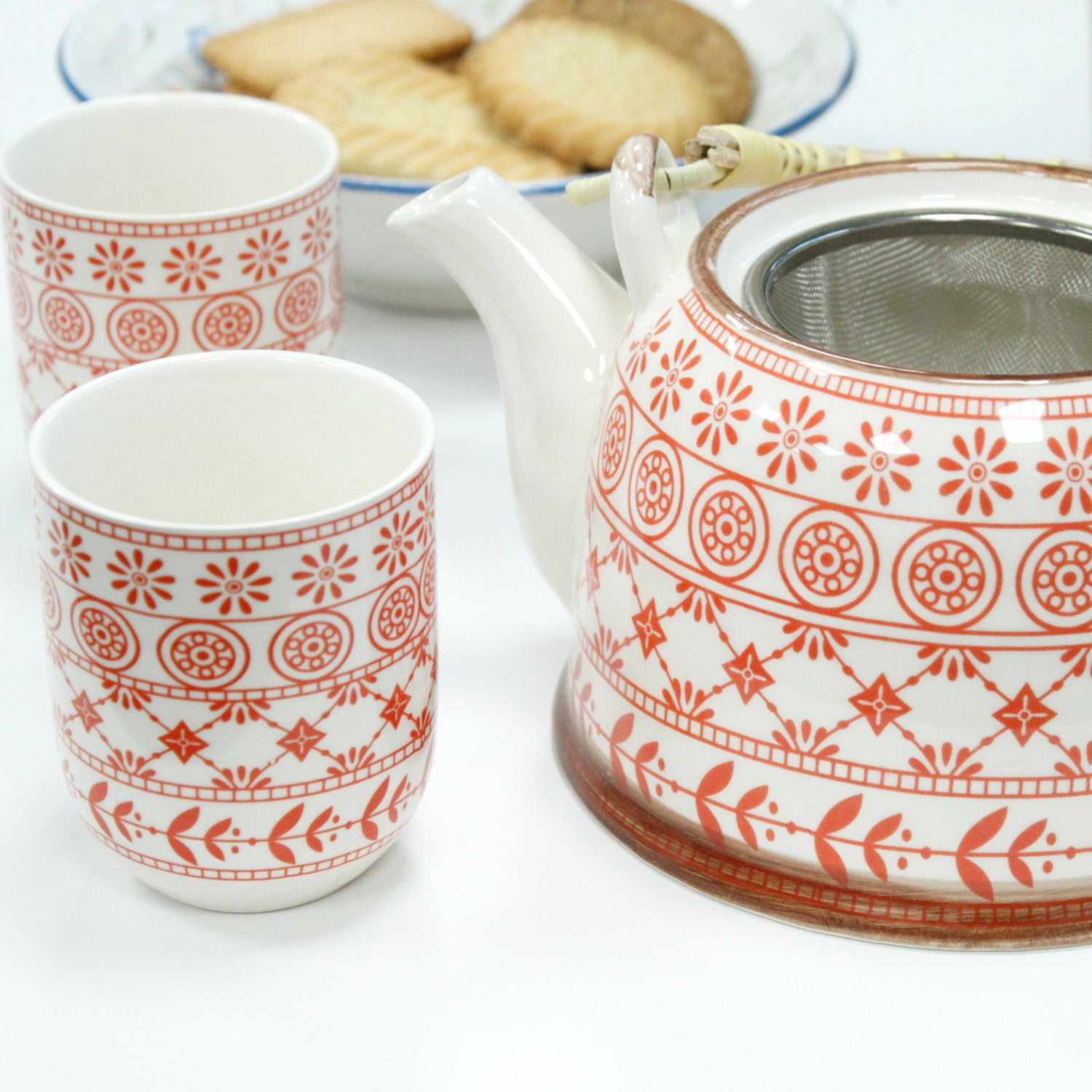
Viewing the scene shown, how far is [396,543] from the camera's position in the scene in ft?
2.23

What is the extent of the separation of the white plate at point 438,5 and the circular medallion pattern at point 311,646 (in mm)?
544

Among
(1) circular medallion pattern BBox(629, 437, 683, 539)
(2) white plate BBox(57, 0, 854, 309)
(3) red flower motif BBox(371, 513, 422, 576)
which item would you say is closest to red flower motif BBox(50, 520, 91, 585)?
(3) red flower motif BBox(371, 513, 422, 576)

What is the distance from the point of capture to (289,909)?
2.52 feet

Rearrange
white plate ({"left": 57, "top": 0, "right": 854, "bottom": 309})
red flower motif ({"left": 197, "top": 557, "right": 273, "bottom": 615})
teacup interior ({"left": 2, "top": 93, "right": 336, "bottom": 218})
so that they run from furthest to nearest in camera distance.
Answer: white plate ({"left": 57, "top": 0, "right": 854, "bottom": 309}) < teacup interior ({"left": 2, "top": 93, "right": 336, "bottom": 218}) < red flower motif ({"left": 197, "top": 557, "right": 273, "bottom": 615})

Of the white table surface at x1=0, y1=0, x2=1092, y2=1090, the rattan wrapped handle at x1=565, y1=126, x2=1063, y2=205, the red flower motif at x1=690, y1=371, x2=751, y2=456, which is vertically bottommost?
the white table surface at x1=0, y1=0, x2=1092, y2=1090

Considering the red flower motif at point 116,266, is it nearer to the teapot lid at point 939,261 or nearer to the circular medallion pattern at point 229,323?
the circular medallion pattern at point 229,323

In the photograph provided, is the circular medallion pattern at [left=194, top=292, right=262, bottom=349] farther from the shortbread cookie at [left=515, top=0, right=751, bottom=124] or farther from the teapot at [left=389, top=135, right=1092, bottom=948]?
the shortbread cookie at [left=515, top=0, right=751, bottom=124]

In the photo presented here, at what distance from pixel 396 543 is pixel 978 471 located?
23cm

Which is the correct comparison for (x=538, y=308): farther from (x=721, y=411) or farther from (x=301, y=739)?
(x=301, y=739)

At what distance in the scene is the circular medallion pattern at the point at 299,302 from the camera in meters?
Answer: 0.96

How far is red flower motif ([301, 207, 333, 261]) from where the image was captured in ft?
3.15

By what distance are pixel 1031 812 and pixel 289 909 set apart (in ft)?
1.07

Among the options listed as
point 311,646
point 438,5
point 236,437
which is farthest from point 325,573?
point 438,5

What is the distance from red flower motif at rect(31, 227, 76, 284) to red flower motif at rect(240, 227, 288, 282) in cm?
9
